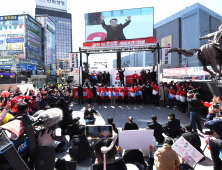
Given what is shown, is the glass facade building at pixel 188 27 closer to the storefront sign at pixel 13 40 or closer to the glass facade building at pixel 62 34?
the storefront sign at pixel 13 40

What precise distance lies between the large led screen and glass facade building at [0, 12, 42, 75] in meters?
35.8

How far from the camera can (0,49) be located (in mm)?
46250

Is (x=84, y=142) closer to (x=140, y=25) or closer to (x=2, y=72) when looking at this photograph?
(x=140, y=25)

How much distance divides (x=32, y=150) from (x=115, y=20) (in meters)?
19.4

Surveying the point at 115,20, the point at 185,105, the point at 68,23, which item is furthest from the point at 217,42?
the point at 68,23

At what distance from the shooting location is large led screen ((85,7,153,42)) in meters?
18.5

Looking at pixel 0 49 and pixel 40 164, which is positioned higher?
pixel 0 49

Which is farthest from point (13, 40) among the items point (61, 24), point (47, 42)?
point (61, 24)

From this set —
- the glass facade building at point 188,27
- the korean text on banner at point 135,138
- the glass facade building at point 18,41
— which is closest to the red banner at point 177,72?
the korean text on banner at point 135,138

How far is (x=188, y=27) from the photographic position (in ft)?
249

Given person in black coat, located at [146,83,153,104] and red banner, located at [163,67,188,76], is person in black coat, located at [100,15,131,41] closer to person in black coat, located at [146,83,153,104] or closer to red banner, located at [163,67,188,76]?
person in black coat, located at [146,83,153,104]

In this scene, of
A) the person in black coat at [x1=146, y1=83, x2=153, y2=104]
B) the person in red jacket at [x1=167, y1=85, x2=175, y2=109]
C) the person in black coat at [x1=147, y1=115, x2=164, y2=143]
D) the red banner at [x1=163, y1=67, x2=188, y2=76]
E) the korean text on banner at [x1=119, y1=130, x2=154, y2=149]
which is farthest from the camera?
the red banner at [x1=163, y1=67, x2=188, y2=76]

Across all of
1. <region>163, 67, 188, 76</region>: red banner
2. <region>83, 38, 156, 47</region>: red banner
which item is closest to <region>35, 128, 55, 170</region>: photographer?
<region>83, 38, 156, 47</region>: red banner

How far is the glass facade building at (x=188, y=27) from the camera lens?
233ft
